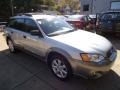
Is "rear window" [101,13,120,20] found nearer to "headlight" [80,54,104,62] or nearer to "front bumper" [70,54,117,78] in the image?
"front bumper" [70,54,117,78]

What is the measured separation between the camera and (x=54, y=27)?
480 centimetres

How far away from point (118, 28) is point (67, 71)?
213 inches

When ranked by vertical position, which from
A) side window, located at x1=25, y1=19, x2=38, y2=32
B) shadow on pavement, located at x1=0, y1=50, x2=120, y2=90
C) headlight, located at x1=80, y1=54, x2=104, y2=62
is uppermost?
side window, located at x1=25, y1=19, x2=38, y2=32

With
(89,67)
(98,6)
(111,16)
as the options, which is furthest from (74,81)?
(98,6)

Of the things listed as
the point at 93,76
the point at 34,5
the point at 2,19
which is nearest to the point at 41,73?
the point at 93,76

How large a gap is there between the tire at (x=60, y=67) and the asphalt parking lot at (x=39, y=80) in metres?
0.15

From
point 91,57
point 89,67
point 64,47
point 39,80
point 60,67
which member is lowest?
point 39,80

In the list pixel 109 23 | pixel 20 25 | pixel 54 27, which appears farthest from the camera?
pixel 109 23

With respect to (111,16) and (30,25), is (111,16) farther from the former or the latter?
(30,25)

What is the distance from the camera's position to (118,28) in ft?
27.3

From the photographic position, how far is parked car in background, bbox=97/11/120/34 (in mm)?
8414

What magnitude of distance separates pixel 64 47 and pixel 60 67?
22.4 inches

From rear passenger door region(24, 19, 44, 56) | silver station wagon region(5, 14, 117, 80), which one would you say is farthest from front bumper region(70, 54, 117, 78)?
rear passenger door region(24, 19, 44, 56)

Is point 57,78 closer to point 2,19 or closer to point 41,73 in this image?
point 41,73
